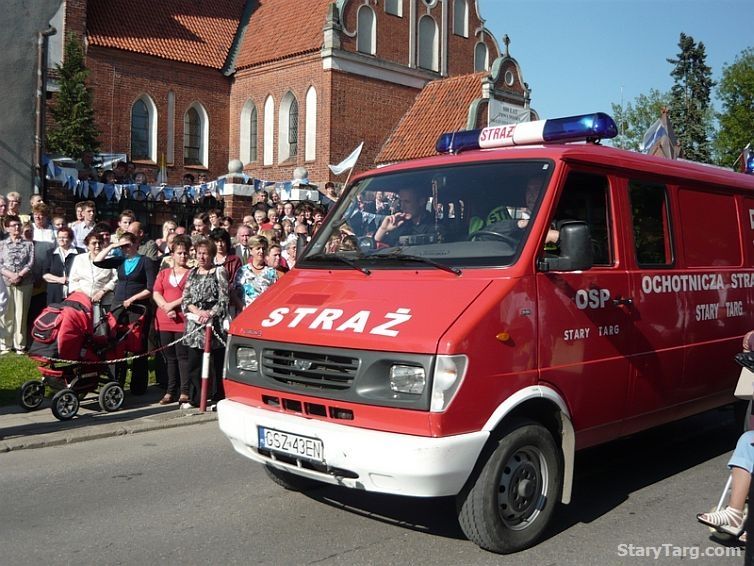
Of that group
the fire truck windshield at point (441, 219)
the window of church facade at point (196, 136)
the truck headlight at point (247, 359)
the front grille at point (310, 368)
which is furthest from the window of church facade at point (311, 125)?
the front grille at point (310, 368)

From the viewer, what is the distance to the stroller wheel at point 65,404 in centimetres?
844

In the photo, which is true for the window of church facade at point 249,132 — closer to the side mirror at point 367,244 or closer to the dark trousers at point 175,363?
the dark trousers at point 175,363

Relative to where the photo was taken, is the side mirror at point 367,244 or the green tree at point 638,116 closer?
the side mirror at point 367,244

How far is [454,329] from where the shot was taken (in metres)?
4.61

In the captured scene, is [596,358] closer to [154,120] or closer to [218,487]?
[218,487]

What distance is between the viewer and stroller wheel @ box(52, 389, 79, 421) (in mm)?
8438

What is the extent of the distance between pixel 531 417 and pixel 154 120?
29361 millimetres

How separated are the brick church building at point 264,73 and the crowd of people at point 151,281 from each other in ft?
61.3

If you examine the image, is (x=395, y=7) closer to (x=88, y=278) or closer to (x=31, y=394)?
(x=88, y=278)

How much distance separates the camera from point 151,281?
1012 centimetres

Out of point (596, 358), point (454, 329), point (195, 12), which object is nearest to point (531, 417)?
point (596, 358)

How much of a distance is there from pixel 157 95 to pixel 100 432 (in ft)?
85.1

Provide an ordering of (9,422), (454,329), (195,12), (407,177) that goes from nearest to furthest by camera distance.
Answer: (454,329) < (407,177) < (9,422) < (195,12)

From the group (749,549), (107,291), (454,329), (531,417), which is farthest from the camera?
(107,291)
